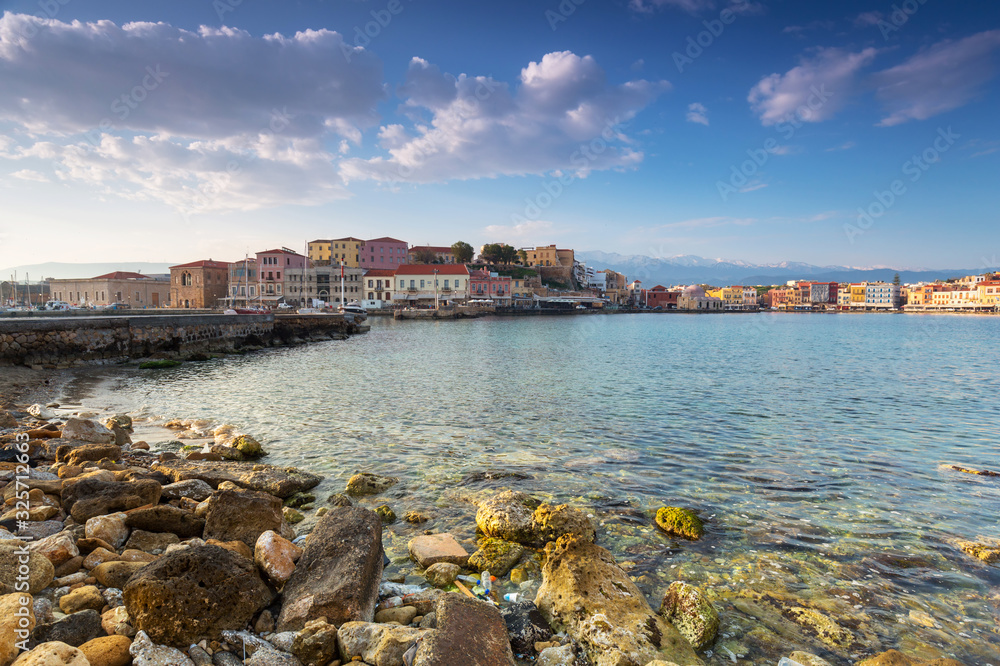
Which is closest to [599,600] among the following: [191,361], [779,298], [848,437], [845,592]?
[845,592]

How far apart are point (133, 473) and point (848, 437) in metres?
14.7

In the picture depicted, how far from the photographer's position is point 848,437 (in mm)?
11797

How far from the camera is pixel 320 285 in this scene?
89125mm

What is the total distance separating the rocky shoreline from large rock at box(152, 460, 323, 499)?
66 centimetres

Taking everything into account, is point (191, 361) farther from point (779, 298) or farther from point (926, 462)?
point (779, 298)

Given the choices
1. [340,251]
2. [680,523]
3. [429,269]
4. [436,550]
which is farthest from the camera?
[340,251]

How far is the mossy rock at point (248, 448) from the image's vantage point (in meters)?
9.98

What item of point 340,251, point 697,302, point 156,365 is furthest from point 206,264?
point 697,302

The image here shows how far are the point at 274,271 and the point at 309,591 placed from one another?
9098cm

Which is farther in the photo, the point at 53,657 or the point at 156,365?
the point at 156,365

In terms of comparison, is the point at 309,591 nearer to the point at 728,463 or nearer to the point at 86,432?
the point at 728,463

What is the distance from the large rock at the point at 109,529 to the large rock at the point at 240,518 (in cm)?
82

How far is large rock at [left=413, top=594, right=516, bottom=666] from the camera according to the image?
342cm

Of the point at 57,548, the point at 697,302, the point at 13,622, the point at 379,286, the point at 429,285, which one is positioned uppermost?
the point at 429,285
